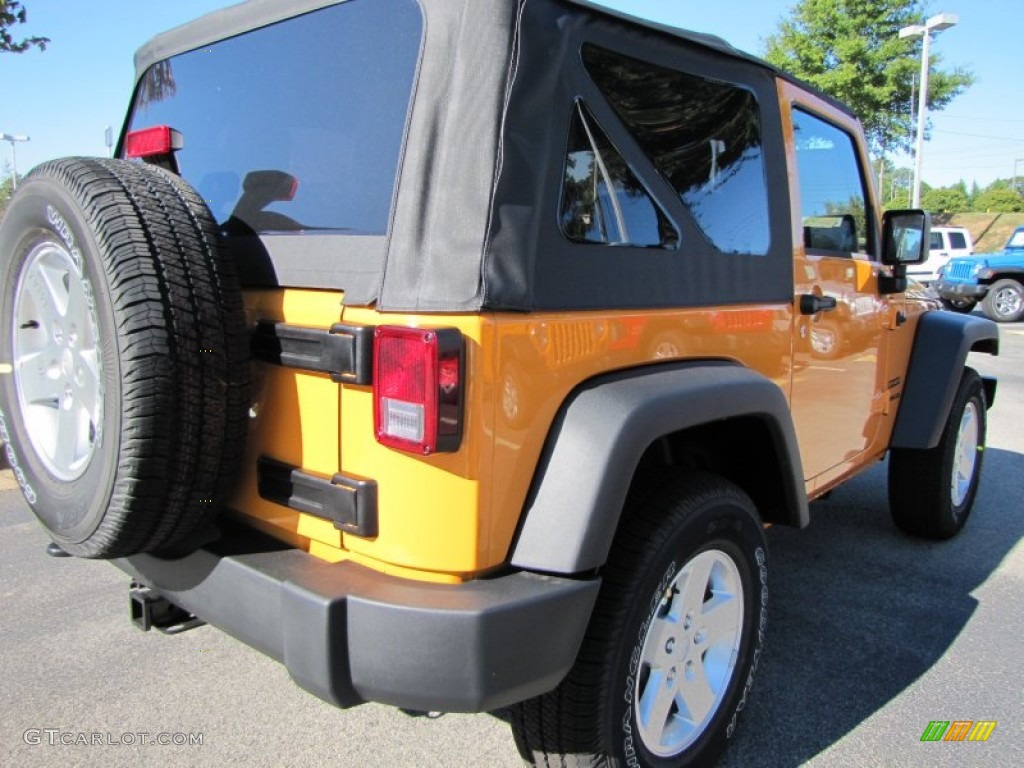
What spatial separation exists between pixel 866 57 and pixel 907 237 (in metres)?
22.3

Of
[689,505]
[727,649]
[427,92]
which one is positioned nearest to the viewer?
[427,92]

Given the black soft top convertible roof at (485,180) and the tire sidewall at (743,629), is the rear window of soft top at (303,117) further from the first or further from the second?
the tire sidewall at (743,629)

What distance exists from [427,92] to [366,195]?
11.0 inches

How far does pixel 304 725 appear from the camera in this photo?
246 centimetres

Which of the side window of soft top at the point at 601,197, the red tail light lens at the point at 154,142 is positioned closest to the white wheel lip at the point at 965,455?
the side window of soft top at the point at 601,197

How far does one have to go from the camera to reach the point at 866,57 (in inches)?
878

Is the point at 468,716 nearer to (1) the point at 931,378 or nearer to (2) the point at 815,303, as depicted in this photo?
(2) the point at 815,303

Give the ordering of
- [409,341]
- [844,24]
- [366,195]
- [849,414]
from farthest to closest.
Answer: [844,24] < [849,414] < [366,195] < [409,341]

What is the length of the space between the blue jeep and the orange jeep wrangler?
1669 centimetres

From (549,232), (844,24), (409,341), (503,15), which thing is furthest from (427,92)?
(844,24)

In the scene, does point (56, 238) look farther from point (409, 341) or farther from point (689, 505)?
point (689, 505)

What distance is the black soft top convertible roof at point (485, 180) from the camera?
1.62 m

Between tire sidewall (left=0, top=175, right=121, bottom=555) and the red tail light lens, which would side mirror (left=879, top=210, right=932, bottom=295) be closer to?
the red tail light lens

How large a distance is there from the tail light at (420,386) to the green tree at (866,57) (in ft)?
76.3
